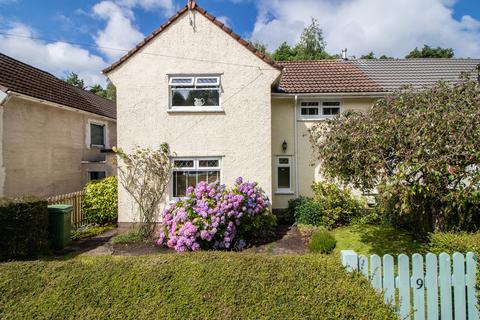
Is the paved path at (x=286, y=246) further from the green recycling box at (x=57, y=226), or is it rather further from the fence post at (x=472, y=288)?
the green recycling box at (x=57, y=226)

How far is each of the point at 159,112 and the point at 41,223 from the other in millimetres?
5302

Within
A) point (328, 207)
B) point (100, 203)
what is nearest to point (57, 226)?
point (100, 203)

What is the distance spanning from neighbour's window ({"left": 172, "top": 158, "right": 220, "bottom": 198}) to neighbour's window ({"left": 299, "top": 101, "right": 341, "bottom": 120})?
16.5 ft

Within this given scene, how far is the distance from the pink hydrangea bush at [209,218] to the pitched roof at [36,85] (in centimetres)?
913

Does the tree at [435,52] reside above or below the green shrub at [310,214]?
above

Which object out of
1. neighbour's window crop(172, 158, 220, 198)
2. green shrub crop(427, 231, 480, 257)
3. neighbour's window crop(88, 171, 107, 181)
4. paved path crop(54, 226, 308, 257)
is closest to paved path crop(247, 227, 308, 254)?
paved path crop(54, 226, 308, 257)

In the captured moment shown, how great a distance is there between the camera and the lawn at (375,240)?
7.43m

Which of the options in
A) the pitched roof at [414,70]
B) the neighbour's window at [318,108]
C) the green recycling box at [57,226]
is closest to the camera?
the green recycling box at [57,226]

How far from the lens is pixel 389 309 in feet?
11.0

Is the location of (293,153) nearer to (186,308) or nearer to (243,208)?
(243,208)

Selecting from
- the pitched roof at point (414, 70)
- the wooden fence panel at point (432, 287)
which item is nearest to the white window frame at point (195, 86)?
the wooden fence panel at point (432, 287)

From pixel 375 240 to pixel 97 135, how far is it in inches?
655

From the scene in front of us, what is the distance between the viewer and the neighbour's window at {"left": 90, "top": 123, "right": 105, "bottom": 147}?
16166 mm

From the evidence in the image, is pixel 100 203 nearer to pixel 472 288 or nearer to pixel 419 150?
pixel 419 150
